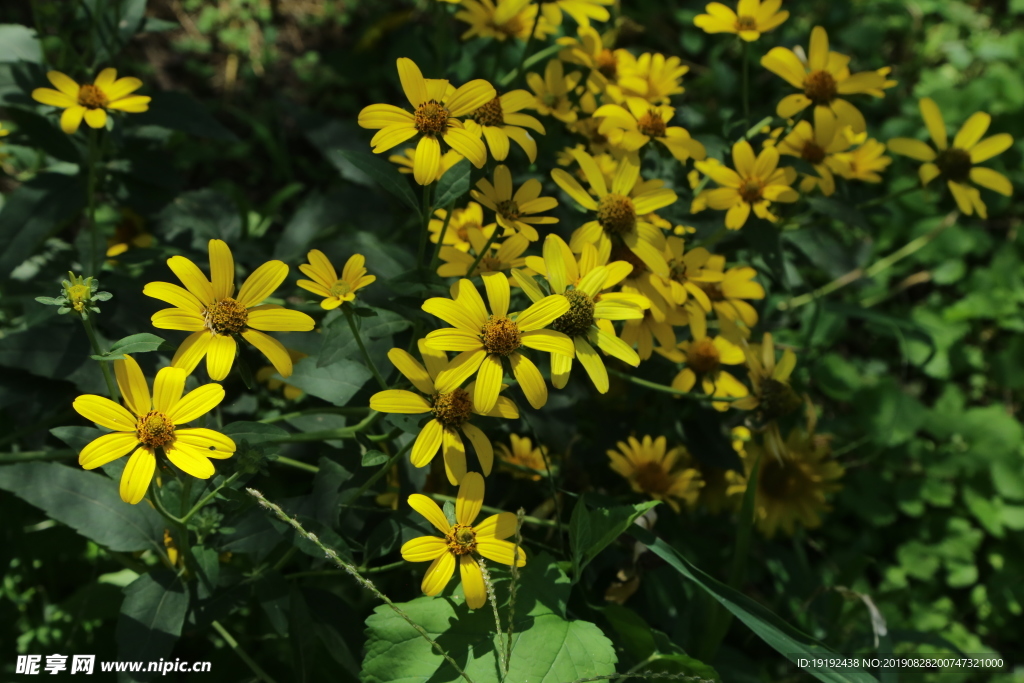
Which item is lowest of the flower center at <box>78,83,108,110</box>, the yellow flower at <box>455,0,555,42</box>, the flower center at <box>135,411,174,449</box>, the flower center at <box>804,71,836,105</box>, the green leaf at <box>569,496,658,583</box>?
the green leaf at <box>569,496,658,583</box>

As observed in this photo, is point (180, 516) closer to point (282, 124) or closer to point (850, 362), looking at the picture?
point (282, 124)

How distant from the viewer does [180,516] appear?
4.81ft

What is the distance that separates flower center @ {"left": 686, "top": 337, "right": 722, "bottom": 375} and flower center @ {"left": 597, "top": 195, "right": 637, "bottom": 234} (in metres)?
0.42

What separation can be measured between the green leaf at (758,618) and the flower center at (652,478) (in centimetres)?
27

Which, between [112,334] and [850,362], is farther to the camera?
[850,362]

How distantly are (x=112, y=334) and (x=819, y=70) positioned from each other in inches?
67.5

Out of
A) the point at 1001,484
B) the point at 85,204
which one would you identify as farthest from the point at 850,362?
the point at 85,204

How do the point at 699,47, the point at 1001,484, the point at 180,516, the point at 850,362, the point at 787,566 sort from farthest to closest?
1. the point at 699,47
2. the point at 850,362
3. the point at 1001,484
4. the point at 787,566
5. the point at 180,516

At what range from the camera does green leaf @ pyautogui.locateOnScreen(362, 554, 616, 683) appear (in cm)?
146

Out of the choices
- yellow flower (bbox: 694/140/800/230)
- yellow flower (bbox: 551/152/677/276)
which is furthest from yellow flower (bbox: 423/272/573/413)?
yellow flower (bbox: 694/140/800/230)

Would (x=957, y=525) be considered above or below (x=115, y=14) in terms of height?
below

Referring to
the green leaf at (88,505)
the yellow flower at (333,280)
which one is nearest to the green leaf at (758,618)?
the yellow flower at (333,280)

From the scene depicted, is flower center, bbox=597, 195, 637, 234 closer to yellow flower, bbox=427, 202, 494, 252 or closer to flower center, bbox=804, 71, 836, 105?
yellow flower, bbox=427, 202, 494, 252

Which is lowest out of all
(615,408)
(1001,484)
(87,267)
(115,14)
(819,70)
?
(1001,484)
